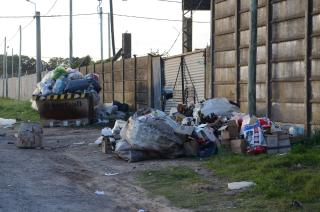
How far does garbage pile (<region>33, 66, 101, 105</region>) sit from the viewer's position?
2378 centimetres

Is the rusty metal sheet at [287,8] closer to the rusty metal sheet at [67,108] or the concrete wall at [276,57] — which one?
the concrete wall at [276,57]

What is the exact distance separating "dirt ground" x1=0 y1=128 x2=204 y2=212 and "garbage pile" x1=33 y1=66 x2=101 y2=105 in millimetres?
7204

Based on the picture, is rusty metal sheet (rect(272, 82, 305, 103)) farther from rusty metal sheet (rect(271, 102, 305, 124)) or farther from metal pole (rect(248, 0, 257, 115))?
metal pole (rect(248, 0, 257, 115))

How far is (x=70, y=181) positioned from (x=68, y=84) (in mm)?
13345

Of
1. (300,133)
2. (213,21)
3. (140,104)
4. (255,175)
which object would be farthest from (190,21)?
(255,175)

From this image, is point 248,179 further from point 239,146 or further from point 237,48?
point 237,48

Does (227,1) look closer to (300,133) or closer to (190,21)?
(300,133)

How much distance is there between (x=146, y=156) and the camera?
12.9 meters

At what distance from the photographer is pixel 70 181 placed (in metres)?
10.7

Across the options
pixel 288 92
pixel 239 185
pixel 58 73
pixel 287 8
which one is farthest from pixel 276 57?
pixel 58 73

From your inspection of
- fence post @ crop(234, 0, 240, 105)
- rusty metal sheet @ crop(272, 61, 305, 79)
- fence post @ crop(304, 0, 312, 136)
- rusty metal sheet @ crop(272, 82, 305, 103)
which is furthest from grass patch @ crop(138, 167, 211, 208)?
fence post @ crop(234, 0, 240, 105)

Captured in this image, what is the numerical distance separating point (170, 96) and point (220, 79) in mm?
4522

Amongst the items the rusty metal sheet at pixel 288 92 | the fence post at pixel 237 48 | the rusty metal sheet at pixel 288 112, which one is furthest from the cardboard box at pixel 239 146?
the fence post at pixel 237 48

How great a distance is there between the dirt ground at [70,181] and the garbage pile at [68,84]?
7204mm
